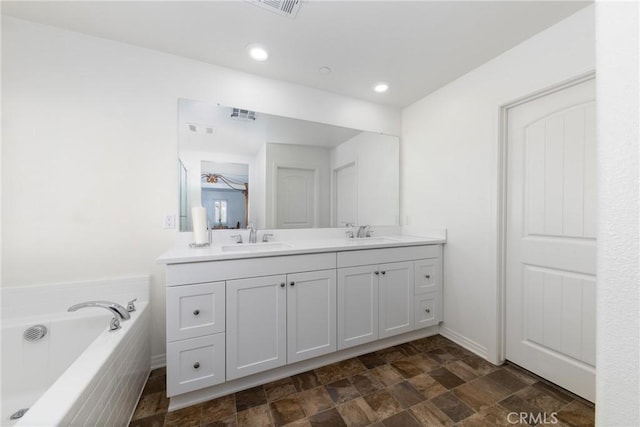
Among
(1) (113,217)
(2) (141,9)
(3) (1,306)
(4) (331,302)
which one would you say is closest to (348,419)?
(4) (331,302)

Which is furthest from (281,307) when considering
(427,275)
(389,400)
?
(427,275)

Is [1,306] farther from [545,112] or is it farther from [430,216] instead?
[545,112]

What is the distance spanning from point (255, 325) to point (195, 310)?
0.38 meters

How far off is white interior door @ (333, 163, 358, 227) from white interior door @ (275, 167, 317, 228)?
25 centimetres

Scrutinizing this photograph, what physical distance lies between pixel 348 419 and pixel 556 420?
115cm

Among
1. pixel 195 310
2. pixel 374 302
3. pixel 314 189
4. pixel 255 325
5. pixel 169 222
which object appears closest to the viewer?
pixel 195 310

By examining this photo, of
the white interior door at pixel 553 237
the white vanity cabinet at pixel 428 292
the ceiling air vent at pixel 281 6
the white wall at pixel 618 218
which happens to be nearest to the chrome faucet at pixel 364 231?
the white vanity cabinet at pixel 428 292

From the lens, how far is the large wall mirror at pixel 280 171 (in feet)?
6.31

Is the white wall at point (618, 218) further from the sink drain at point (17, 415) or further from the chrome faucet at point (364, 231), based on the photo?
the sink drain at point (17, 415)

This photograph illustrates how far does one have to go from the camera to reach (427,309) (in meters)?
2.22

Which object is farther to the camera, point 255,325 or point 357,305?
point 357,305

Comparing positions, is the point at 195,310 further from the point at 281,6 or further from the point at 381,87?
the point at 381,87

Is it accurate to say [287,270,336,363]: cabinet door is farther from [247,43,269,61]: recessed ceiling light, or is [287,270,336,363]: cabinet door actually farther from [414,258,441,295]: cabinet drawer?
[247,43,269,61]: recessed ceiling light

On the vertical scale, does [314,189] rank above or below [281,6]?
below
